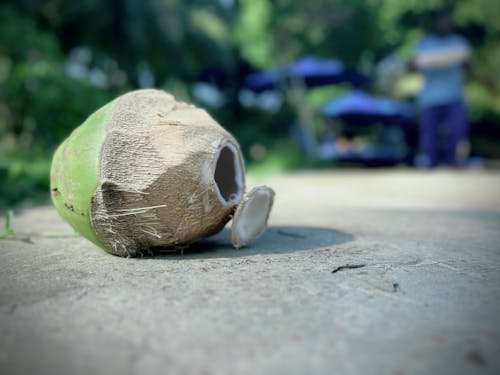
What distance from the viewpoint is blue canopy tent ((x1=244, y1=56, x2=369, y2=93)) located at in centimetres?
1325

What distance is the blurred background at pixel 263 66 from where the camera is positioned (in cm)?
859

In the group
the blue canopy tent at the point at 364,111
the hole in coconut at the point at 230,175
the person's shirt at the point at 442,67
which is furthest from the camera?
the blue canopy tent at the point at 364,111

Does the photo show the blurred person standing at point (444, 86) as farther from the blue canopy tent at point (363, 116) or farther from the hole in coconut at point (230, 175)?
the hole in coconut at point (230, 175)

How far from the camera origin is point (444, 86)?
8688 mm

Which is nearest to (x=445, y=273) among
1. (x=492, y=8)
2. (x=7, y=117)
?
(x=7, y=117)

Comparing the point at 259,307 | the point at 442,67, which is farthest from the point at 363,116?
the point at 259,307

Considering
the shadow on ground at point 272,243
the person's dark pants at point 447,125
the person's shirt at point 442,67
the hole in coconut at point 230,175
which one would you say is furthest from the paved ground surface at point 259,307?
the person's shirt at point 442,67

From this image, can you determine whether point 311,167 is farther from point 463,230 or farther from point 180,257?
point 180,257

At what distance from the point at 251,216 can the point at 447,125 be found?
765cm

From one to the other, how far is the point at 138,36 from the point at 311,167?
5.92 metres

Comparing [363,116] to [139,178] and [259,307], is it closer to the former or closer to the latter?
[139,178]

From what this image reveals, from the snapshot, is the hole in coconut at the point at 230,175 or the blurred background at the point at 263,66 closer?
the hole in coconut at the point at 230,175

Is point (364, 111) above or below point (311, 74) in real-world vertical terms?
below

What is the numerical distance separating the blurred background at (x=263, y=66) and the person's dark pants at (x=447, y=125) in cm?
223
